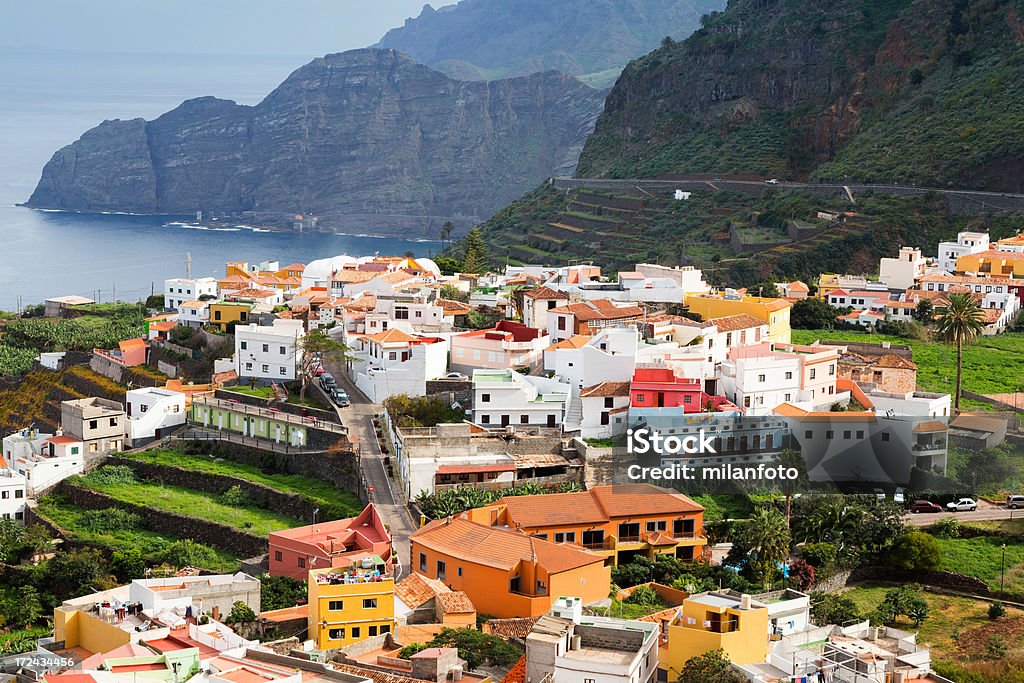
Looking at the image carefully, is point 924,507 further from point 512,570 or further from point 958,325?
point 512,570

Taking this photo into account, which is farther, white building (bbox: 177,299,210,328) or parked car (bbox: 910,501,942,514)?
white building (bbox: 177,299,210,328)

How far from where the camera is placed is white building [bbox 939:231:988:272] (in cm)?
5672

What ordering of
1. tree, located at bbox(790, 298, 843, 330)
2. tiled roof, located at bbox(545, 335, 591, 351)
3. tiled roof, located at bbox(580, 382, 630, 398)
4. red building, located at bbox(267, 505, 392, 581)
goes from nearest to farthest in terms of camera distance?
red building, located at bbox(267, 505, 392, 581)
tiled roof, located at bbox(580, 382, 630, 398)
tiled roof, located at bbox(545, 335, 591, 351)
tree, located at bbox(790, 298, 843, 330)

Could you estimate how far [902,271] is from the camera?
5472cm

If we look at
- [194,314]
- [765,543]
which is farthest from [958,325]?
[194,314]

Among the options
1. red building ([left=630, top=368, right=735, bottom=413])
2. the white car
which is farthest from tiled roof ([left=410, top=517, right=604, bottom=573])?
the white car

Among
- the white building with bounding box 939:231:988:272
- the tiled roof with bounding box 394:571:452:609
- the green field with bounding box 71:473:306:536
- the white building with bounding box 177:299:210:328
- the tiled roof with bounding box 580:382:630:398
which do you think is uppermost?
the white building with bounding box 939:231:988:272

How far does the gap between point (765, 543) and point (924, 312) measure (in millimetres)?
22121

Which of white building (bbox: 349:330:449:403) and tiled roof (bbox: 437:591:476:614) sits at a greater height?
white building (bbox: 349:330:449:403)

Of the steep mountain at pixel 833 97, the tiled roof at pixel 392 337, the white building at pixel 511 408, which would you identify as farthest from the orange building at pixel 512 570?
the steep mountain at pixel 833 97

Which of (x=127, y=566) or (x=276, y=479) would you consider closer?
(x=127, y=566)

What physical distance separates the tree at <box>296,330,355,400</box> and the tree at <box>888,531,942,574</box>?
51.4 feet

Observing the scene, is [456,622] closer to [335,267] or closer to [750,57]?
[335,267]

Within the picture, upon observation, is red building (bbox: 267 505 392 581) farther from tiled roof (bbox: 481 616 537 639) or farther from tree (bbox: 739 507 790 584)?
tree (bbox: 739 507 790 584)
